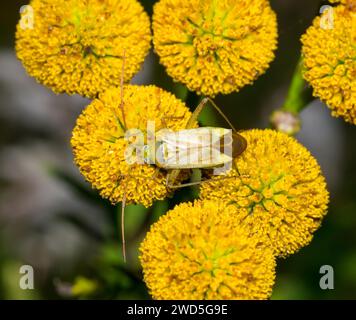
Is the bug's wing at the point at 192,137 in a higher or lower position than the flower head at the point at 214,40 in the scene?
lower

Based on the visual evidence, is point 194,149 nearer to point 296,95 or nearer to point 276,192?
point 276,192

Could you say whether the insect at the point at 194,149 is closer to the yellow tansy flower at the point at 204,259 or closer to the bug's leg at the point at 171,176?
the bug's leg at the point at 171,176

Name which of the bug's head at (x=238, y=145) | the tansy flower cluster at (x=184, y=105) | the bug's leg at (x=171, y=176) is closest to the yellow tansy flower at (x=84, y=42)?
the tansy flower cluster at (x=184, y=105)

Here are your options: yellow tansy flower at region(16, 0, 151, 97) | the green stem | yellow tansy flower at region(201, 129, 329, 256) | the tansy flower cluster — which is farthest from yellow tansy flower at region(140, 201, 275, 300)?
the green stem

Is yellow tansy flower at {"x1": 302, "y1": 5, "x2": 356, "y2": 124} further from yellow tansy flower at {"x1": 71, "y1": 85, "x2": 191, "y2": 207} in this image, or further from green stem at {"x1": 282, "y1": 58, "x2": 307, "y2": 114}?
yellow tansy flower at {"x1": 71, "y1": 85, "x2": 191, "y2": 207}

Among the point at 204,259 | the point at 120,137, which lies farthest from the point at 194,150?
the point at 204,259
